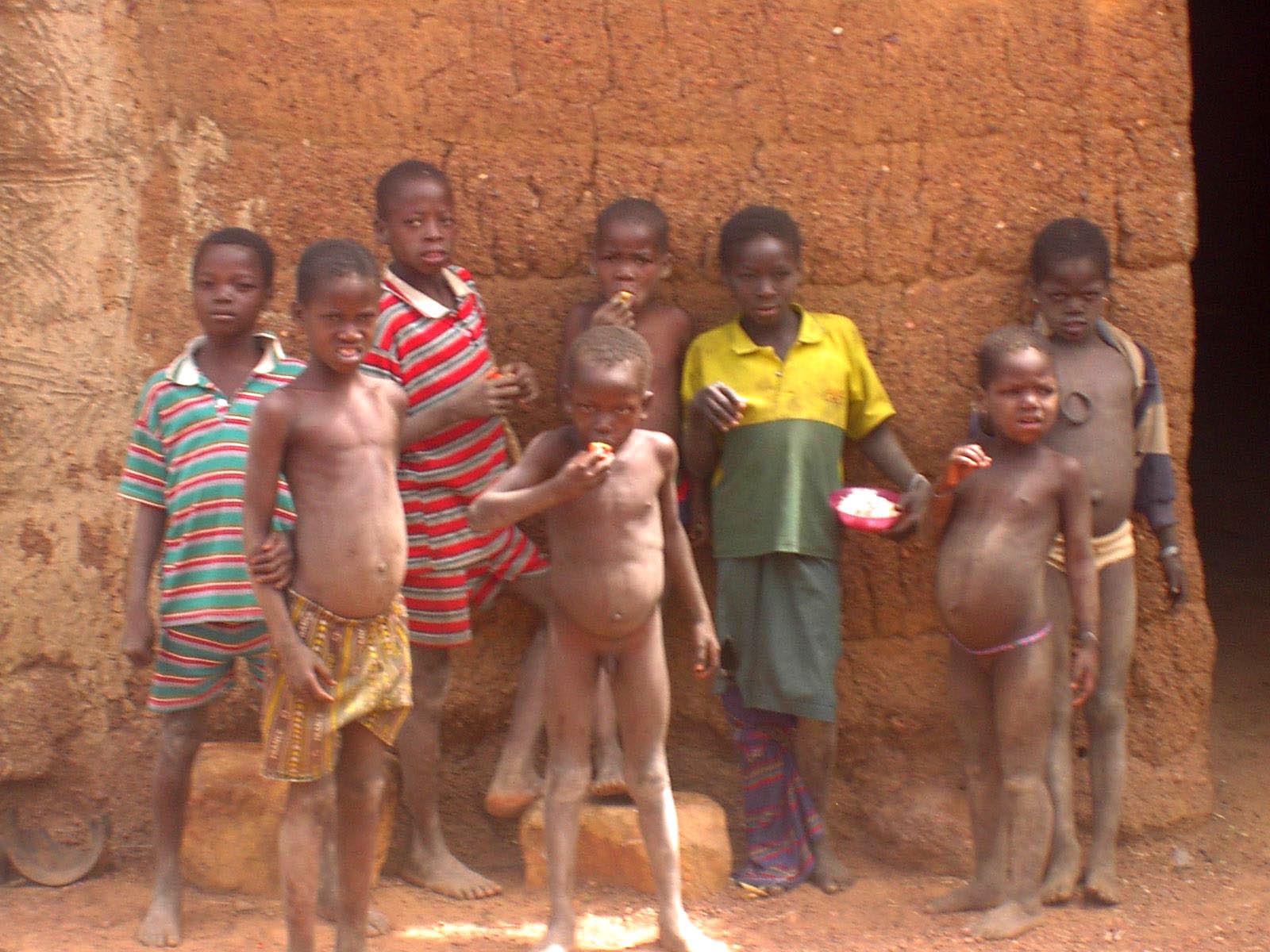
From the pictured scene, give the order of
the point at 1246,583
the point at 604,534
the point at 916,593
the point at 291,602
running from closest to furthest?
the point at 291,602 < the point at 604,534 < the point at 916,593 < the point at 1246,583

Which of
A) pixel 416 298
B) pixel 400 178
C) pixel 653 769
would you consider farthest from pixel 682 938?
pixel 400 178

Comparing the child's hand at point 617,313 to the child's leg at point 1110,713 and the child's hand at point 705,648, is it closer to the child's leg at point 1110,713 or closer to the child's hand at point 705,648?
the child's hand at point 705,648

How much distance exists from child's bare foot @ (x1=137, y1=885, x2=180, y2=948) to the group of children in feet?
0.03

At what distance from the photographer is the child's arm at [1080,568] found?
12.1 feet

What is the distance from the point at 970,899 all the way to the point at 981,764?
12.9 inches

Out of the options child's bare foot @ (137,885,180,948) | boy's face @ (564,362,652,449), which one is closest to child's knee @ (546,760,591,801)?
boy's face @ (564,362,652,449)

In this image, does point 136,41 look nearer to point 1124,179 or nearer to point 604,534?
point 604,534

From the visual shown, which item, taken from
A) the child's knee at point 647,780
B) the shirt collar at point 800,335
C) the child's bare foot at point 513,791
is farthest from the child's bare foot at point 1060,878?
the shirt collar at point 800,335

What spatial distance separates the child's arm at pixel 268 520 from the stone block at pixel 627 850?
1.03 meters

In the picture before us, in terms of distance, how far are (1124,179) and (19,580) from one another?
117 inches

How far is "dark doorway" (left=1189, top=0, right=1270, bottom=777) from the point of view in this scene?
751cm

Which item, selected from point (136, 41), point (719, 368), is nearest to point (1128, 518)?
point (719, 368)

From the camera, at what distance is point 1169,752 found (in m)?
4.26

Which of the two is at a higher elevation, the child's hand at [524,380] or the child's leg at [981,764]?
the child's hand at [524,380]
